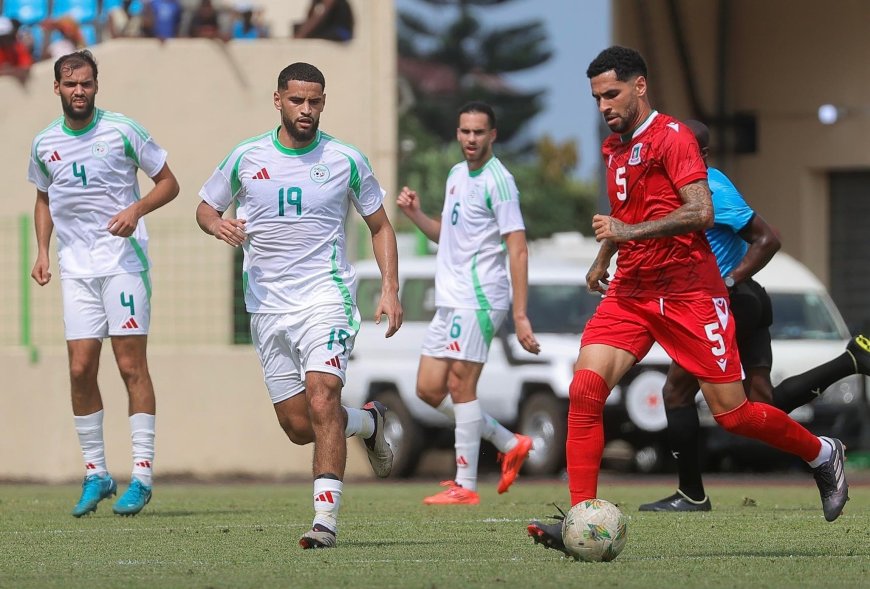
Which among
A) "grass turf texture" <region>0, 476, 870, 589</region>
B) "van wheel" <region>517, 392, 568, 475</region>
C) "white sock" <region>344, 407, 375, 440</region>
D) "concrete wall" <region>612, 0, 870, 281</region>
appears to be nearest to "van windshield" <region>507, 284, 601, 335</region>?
"van wheel" <region>517, 392, 568, 475</region>

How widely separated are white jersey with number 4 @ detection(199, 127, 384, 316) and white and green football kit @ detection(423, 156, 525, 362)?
2923 millimetres

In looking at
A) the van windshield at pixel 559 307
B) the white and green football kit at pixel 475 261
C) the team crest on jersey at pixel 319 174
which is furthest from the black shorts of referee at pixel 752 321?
the van windshield at pixel 559 307

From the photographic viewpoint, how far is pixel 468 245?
38.4ft

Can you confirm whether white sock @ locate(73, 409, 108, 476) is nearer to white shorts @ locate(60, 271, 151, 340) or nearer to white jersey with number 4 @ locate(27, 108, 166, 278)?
white shorts @ locate(60, 271, 151, 340)

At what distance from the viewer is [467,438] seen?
11828 mm

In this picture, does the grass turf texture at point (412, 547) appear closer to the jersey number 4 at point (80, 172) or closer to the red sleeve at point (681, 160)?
the red sleeve at point (681, 160)

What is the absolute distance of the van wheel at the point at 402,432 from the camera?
725 inches

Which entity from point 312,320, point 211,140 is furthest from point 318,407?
point 211,140

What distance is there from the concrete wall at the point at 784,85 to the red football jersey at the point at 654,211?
1629 centimetres

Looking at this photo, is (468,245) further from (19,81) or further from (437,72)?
(437,72)

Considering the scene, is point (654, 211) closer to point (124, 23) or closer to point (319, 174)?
point (319, 174)

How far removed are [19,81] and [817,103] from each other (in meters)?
10.6

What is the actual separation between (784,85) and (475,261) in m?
14.3

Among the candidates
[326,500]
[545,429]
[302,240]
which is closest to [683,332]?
[326,500]
